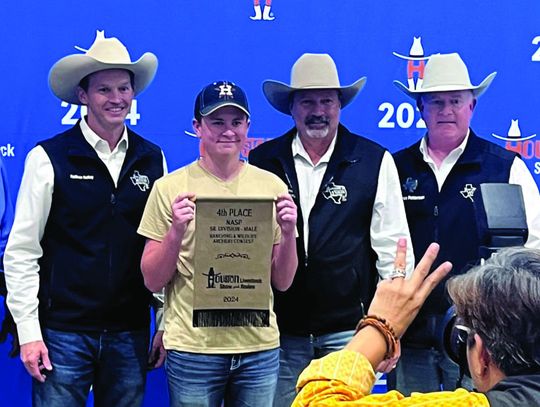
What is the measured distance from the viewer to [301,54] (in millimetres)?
3377

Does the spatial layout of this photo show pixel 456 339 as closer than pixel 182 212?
Yes

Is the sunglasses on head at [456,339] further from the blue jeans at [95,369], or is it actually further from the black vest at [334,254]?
the blue jeans at [95,369]

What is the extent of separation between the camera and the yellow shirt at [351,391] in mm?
1295

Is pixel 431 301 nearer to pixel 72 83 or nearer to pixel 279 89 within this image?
pixel 279 89

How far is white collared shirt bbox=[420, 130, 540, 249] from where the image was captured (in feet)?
9.34

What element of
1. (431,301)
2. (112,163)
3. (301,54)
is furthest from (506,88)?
(112,163)

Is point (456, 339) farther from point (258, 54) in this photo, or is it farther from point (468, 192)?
point (258, 54)

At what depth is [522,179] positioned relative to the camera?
2.92 m

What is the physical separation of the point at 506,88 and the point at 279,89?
A: 3.69 feet

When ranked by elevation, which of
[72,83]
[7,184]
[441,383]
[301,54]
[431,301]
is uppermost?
[301,54]

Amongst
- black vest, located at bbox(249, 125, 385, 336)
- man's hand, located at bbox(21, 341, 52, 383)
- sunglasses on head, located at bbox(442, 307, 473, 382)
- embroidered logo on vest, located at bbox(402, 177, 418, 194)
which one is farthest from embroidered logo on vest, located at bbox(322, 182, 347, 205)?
sunglasses on head, located at bbox(442, 307, 473, 382)

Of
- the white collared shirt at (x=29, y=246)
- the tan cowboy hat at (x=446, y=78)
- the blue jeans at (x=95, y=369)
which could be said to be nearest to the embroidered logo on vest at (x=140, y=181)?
the white collared shirt at (x=29, y=246)

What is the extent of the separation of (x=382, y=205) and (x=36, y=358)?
4.42ft

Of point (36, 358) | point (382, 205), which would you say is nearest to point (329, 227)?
point (382, 205)
